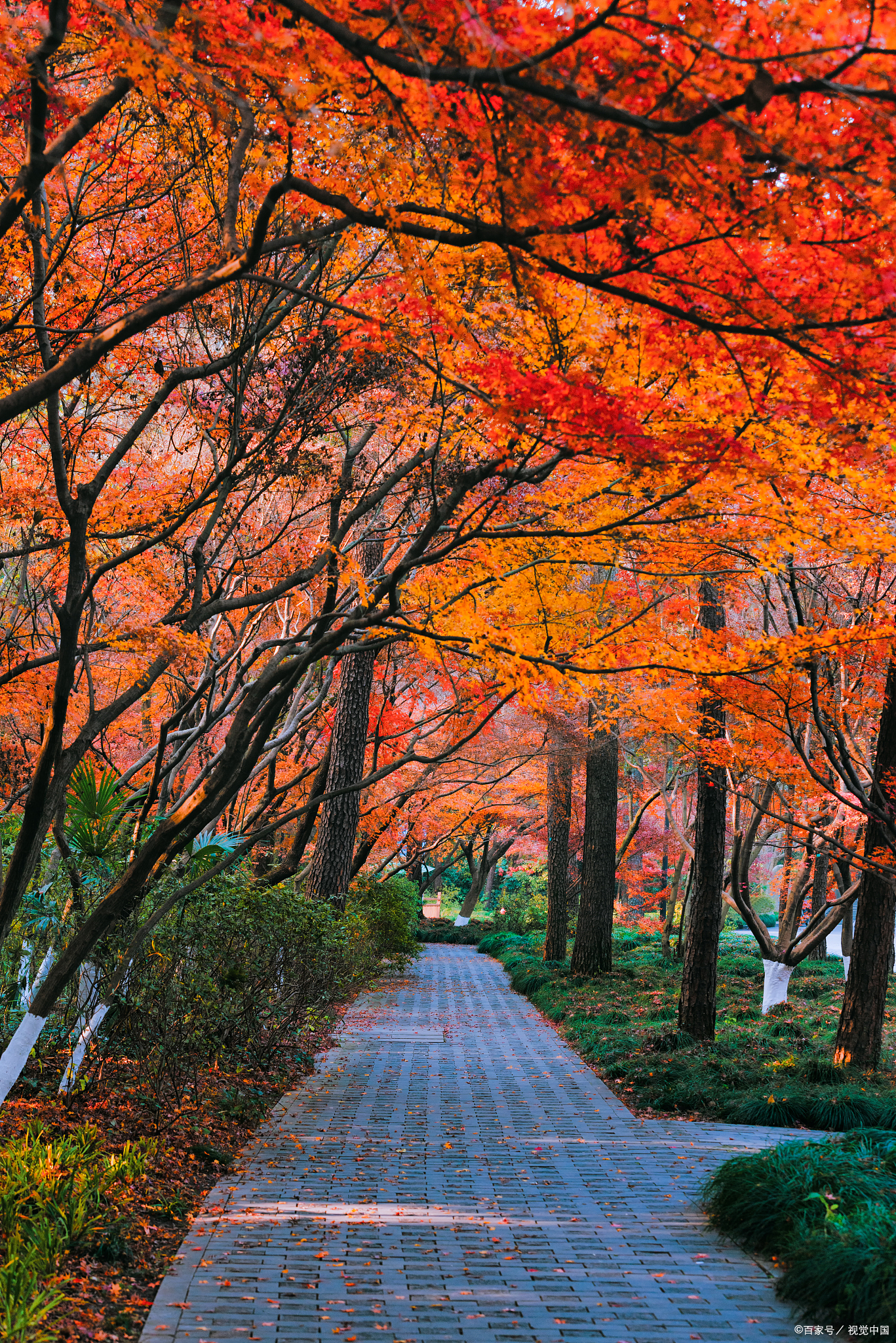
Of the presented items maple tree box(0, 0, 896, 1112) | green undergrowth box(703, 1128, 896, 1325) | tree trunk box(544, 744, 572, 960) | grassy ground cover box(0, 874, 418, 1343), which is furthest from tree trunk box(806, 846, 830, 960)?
green undergrowth box(703, 1128, 896, 1325)

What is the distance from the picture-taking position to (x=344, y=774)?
46.4ft

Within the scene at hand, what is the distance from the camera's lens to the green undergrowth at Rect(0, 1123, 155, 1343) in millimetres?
3498

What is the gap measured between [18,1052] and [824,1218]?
4.05 meters

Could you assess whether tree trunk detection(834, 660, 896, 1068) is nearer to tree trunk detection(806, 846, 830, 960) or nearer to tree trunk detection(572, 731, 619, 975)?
tree trunk detection(806, 846, 830, 960)

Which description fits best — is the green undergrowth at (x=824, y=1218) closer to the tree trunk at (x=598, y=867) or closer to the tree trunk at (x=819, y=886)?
the tree trunk at (x=819, y=886)

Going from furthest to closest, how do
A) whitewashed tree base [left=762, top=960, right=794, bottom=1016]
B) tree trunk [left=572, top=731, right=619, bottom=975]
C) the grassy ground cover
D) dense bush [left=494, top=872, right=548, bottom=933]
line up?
dense bush [left=494, top=872, right=548, bottom=933], tree trunk [left=572, top=731, right=619, bottom=975], whitewashed tree base [left=762, top=960, right=794, bottom=1016], the grassy ground cover

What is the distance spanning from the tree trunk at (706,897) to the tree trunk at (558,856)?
9294 millimetres

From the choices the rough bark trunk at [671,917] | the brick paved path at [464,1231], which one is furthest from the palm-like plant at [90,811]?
the rough bark trunk at [671,917]

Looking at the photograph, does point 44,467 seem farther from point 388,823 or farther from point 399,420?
point 388,823

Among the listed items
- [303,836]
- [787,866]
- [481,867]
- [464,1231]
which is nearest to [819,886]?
[787,866]

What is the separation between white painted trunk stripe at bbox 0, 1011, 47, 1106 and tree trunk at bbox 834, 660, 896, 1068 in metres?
7.67

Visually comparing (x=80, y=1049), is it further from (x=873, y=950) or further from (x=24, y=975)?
(x=873, y=950)

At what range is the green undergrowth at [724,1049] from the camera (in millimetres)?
8305

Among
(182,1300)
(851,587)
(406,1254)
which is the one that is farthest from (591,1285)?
(851,587)
